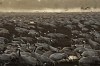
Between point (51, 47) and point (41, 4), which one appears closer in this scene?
point (51, 47)

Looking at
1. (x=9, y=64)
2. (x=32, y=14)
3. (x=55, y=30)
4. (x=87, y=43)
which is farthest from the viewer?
(x=32, y=14)

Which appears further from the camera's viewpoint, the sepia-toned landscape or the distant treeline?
the distant treeline

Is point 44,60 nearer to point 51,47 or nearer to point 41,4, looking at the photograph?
point 51,47

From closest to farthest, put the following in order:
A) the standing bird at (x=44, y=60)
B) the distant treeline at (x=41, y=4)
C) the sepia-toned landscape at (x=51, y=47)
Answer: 1. the standing bird at (x=44, y=60)
2. the sepia-toned landscape at (x=51, y=47)
3. the distant treeline at (x=41, y=4)

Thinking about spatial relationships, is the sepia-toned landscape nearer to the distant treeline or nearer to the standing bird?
the standing bird

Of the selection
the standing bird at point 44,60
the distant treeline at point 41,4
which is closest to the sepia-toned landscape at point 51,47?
the standing bird at point 44,60

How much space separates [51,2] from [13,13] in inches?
229

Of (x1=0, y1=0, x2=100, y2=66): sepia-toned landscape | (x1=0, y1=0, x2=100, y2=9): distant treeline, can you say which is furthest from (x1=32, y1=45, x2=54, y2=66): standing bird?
(x1=0, y1=0, x2=100, y2=9): distant treeline

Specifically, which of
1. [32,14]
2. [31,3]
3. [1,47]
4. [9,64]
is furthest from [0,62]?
[31,3]

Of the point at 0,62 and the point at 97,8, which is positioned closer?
the point at 0,62

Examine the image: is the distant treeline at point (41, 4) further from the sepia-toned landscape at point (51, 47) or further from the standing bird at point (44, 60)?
the standing bird at point (44, 60)

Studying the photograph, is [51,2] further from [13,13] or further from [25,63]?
[25,63]

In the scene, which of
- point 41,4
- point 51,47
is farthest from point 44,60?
point 41,4

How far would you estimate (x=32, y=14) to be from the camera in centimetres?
3881
